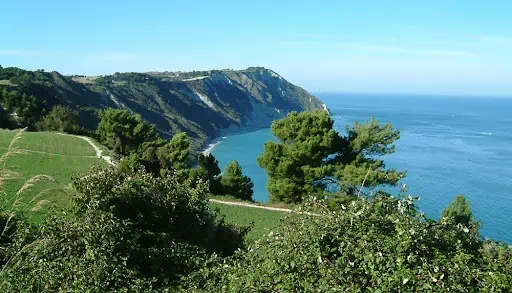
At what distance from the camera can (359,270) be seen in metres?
4.27

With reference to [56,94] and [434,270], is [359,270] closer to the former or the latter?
[434,270]

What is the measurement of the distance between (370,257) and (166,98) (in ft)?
366

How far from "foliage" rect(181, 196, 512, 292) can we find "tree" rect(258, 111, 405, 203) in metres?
17.7

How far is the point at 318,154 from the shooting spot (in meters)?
23.5

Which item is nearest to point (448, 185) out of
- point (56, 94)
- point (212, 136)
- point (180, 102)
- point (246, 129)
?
point (56, 94)

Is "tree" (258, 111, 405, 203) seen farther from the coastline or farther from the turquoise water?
the coastline

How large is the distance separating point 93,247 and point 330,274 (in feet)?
11.5

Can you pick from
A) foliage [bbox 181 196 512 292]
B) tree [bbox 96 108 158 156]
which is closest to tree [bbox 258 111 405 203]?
tree [bbox 96 108 158 156]

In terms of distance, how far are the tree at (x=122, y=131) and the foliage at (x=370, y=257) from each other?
32.2m

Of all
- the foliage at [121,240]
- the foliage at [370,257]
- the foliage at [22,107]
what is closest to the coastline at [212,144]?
the foliage at [22,107]

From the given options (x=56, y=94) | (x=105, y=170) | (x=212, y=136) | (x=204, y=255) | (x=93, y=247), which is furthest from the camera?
(x=212, y=136)

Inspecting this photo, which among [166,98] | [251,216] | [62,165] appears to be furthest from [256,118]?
[251,216]

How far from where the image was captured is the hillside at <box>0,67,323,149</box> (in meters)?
68.2

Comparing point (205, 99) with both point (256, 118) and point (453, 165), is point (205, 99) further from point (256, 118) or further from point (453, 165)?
point (453, 165)
